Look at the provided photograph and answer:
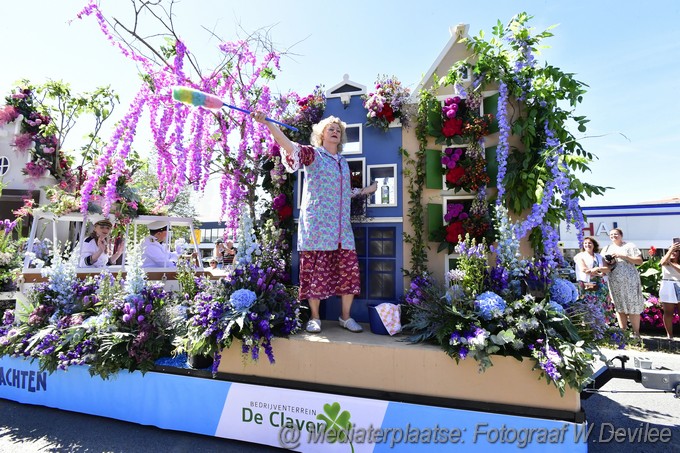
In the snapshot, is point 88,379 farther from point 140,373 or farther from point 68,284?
point 68,284

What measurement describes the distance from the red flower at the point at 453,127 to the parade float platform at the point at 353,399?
2.18 meters

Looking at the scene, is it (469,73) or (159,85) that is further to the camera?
(159,85)

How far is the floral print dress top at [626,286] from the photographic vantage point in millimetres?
5848

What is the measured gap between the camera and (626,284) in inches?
231

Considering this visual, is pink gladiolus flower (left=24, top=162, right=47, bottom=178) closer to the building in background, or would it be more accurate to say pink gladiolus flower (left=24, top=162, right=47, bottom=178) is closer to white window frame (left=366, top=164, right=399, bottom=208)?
white window frame (left=366, top=164, right=399, bottom=208)

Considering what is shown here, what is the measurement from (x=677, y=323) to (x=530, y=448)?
6509 mm

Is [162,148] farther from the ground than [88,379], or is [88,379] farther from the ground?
[162,148]

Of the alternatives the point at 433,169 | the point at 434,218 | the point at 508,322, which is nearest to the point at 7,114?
the point at 433,169

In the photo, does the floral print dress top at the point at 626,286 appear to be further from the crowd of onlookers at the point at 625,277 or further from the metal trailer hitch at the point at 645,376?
the metal trailer hitch at the point at 645,376

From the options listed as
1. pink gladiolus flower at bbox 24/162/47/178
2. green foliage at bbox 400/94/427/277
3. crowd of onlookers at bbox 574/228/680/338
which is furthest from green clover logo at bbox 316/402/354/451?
pink gladiolus flower at bbox 24/162/47/178

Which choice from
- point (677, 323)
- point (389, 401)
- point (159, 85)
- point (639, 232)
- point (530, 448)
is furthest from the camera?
point (639, 232)

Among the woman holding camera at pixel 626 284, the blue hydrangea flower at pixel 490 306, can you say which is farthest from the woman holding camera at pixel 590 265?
the blue hydrangea flower at pixel 490 306

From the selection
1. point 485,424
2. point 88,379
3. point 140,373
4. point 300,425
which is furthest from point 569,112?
point 88,379

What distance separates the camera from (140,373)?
10.9ft
